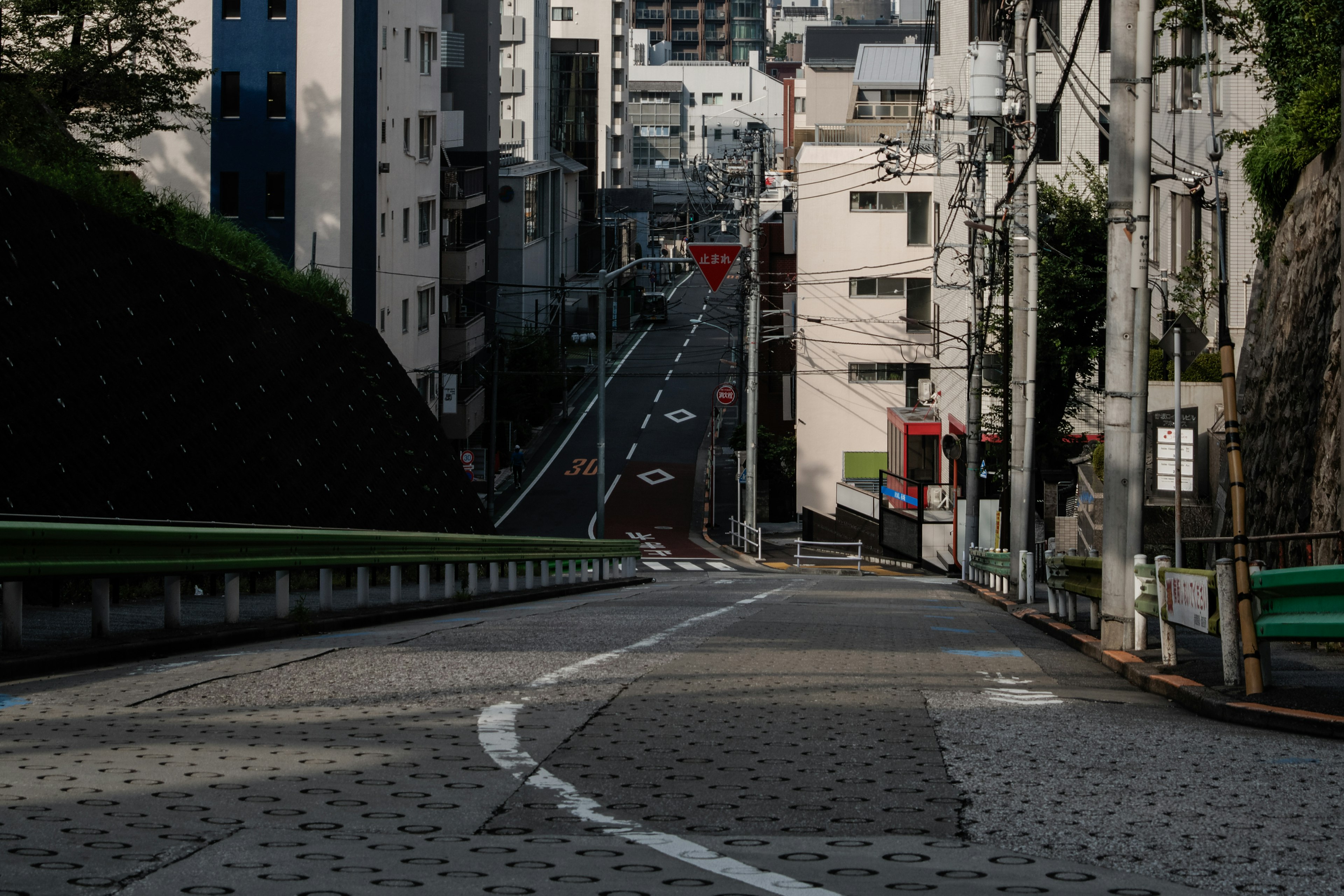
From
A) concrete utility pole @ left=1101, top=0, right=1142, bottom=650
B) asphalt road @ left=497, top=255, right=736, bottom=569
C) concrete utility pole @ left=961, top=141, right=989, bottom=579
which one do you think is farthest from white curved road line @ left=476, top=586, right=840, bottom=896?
asphalt road @ left=497, top=255, right=736, bottom=569

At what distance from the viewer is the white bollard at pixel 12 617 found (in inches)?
362

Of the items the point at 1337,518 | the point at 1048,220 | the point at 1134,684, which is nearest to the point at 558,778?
the point at 1134,684

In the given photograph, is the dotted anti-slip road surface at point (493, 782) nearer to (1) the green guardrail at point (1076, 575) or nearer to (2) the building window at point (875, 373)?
(1) the green guardrail at point (1076, 575)

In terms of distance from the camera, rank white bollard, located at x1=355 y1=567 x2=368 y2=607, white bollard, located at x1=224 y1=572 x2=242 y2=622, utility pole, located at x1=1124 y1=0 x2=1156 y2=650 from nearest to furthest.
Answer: white bollard, located at x1=224 y1=572 x2=242 y2=622 < utility pole, located at x1=1124 y1=0 x2=1156 y2=650 < white bollard, located at x1=355 y1=567 x2=368 y2=607

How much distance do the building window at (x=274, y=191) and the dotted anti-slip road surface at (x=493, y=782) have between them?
33.3 meters

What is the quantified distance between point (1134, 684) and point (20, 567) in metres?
7.90

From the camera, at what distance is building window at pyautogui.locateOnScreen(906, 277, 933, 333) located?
58344mm

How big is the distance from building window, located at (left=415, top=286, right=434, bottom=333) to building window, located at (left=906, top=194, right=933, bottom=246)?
1997 cm

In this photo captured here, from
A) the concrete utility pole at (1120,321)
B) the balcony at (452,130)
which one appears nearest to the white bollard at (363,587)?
the concrete utility pole at (1120,321)

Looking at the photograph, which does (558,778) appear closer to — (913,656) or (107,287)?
(913,656)

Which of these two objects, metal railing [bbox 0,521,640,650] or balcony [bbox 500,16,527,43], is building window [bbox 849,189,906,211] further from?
balcony [bbox 500,16,527,43]

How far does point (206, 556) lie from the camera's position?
1111 centimetres

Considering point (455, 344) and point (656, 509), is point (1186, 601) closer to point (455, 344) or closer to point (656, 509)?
point (656, 509)

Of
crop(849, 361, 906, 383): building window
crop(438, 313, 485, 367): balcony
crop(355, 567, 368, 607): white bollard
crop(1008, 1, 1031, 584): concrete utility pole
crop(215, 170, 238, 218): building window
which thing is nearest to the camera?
crop(355, 567, 368, 607): white bollard
